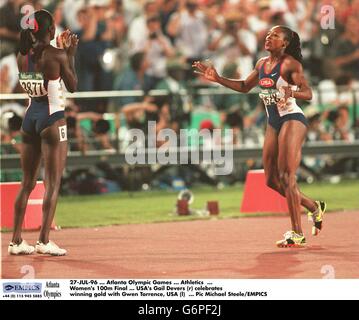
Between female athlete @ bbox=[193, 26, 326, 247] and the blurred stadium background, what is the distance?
18.1ft

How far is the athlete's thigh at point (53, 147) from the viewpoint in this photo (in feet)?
36.1

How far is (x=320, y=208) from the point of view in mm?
12047

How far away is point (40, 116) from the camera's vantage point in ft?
36.2

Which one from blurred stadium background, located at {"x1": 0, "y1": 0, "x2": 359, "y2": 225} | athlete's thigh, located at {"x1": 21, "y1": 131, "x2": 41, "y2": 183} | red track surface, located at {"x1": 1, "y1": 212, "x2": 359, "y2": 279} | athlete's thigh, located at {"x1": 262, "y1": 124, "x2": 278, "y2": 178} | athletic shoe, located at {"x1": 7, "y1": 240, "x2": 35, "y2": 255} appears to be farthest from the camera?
blurred stadium background, located at {"x1": 0, "y1": 0, "x2": 359, "y2": 225}

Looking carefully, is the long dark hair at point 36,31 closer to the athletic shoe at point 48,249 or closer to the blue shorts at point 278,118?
the athletic shoe at point 48,249

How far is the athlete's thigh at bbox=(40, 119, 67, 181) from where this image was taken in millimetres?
11008

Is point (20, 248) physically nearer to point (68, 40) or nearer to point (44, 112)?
point (44, 112)

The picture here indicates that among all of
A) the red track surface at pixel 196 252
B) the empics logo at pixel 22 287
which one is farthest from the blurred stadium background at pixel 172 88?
the empics logo at pixel 22 287

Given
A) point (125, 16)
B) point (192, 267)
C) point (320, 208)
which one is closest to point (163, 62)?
point (125, 16)

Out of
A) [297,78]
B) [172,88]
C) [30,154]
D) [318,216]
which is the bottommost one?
[318,216]

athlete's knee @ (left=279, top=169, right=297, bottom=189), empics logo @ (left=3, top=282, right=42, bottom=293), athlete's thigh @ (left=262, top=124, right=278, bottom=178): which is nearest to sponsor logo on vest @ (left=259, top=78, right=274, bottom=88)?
athlete's thigh @ (left=262, top=124, right=278, bottom=178)

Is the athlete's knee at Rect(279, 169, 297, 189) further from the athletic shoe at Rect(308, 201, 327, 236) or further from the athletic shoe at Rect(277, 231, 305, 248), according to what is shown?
the athletic shoe at Rect(308, 201, 327, 236)

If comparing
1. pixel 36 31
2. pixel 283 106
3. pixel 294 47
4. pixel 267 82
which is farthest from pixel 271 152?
pixel 36 31

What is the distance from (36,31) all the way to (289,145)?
2712 mm
